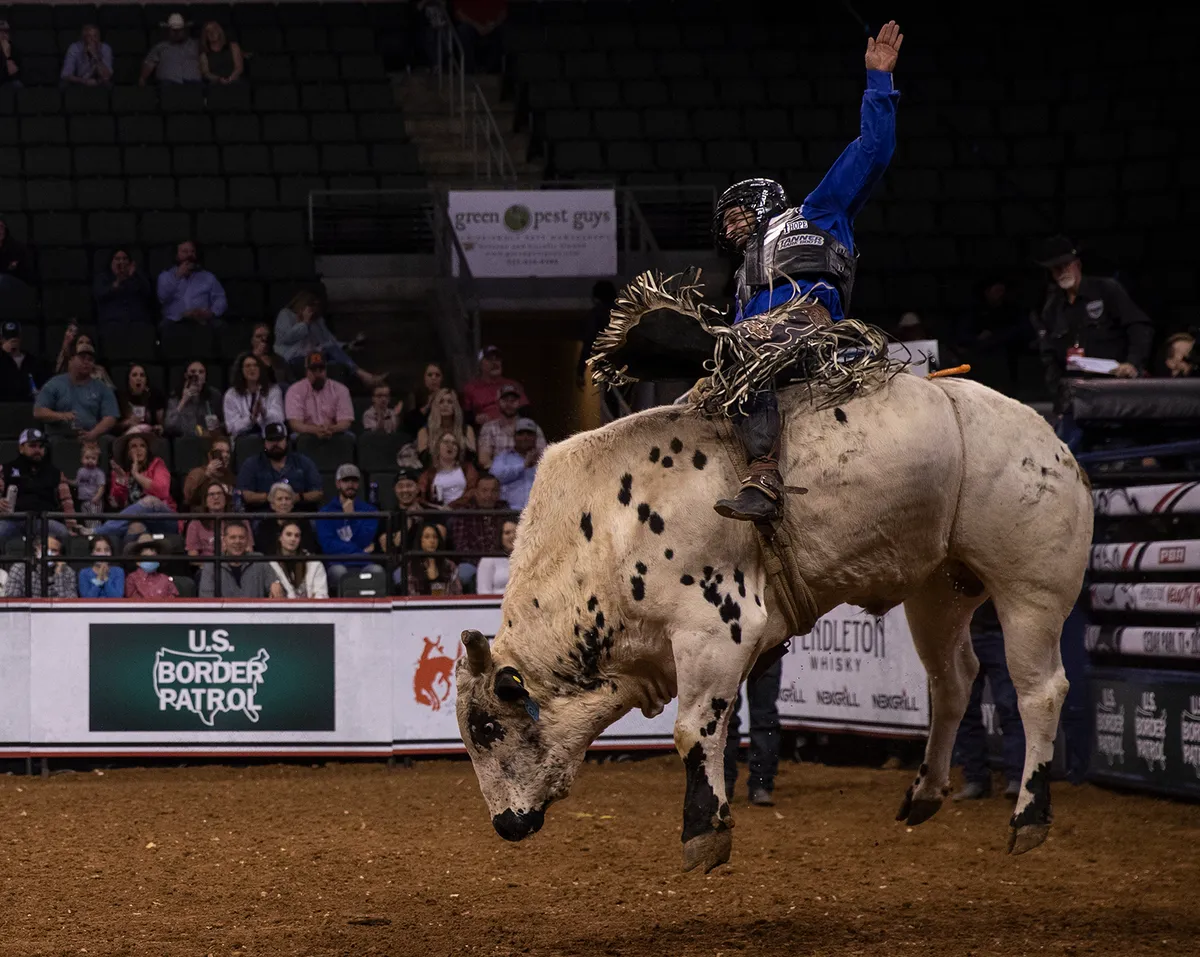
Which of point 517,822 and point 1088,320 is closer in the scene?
point 517,822

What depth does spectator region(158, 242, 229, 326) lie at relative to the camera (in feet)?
55.9

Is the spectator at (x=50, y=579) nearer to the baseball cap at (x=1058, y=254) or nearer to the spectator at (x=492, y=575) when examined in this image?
the spectator at (x=492, y=575)

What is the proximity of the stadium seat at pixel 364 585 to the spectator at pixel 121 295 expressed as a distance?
5.53m

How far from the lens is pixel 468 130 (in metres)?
21.5

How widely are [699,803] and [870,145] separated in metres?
2.46

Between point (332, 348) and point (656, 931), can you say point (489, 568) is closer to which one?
point (332, 348)

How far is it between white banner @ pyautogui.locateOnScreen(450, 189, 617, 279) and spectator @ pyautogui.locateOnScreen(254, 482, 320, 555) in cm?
433

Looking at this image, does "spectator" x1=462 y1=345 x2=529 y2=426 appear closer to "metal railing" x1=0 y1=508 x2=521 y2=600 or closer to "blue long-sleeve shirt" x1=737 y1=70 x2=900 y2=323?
"metal railing" x1=0 y1=508 x2=521 y2=600

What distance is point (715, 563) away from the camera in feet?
18.5

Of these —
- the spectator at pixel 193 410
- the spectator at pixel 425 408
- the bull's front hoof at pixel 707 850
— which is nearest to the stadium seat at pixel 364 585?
the spectator at pixel 425 408

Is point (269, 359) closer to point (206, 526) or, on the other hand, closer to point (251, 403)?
point (251, 403)

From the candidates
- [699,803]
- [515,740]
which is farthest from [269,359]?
[699,803]

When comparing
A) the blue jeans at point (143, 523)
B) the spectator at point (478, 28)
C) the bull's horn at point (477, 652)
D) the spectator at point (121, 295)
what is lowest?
the bull's horn at point (477, 652)

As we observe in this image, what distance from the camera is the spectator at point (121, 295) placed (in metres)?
16.9
